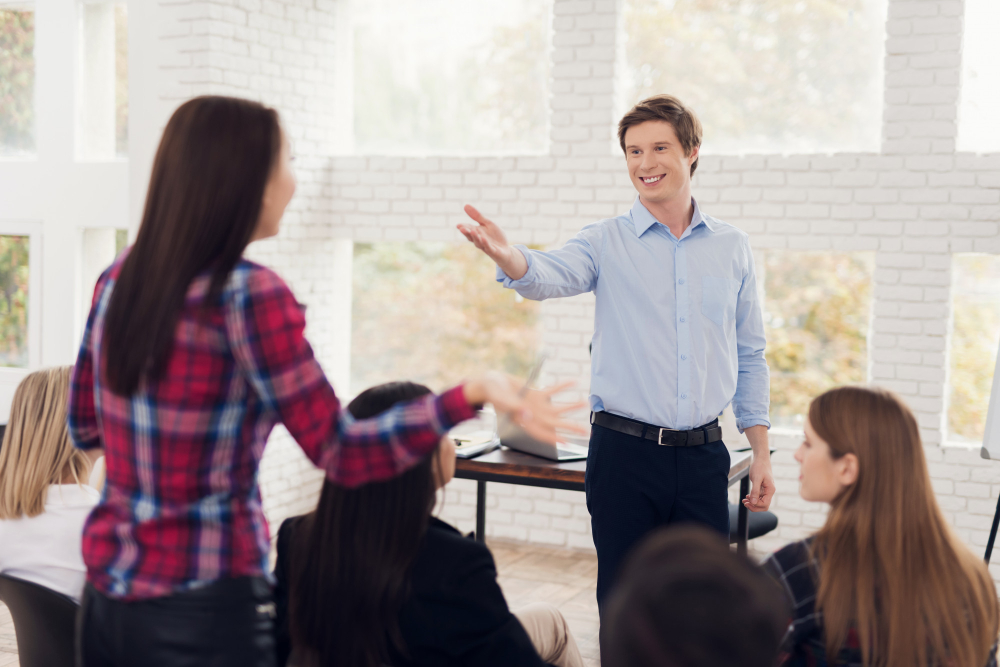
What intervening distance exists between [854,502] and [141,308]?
114cm

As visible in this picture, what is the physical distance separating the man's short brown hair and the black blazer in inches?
48.7

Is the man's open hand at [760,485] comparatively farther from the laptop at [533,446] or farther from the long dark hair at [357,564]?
the long dark hair at [357,564]

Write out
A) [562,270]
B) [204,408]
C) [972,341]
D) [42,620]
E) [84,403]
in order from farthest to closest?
[972,341] < [562,270] < [42,620] < [84,403] < [204,408]

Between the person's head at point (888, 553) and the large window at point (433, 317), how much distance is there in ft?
10.8

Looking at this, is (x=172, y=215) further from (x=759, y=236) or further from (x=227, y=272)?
(x=759, y=236)

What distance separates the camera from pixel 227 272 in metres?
1.10

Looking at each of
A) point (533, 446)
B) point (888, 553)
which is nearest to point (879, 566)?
point (888, 553)

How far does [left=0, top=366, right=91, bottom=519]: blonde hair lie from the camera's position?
1905 millimetres

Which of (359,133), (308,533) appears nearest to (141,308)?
(308,533)

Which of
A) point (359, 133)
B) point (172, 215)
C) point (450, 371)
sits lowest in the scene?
point (450, 371)

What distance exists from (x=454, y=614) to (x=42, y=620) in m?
0.76

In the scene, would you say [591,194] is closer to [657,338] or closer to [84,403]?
[657,338]

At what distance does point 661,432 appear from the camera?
2.22m

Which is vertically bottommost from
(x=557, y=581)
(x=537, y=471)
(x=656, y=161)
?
(x=557, y=581)
